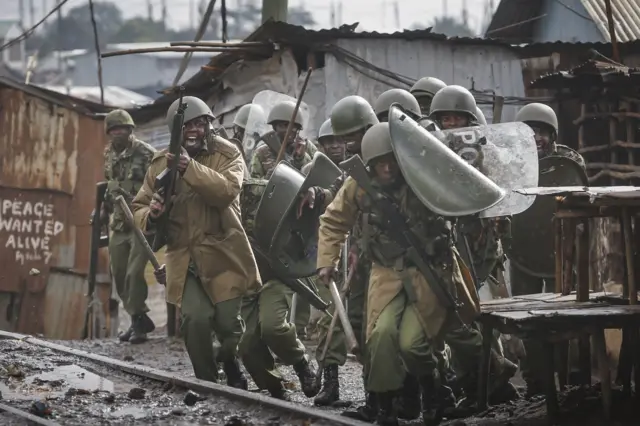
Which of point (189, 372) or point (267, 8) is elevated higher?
point (267, 8)

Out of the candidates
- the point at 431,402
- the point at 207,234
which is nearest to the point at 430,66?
the point at 207,234

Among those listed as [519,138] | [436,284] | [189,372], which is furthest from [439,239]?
[189,372]

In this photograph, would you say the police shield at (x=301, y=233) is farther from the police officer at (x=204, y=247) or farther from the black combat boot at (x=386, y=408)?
the black combat boot at (x=386, y=408)

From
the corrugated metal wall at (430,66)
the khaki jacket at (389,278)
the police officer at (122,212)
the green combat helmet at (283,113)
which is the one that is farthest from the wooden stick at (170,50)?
the khaki jacket at (389,278)

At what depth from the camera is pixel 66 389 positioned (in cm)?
927

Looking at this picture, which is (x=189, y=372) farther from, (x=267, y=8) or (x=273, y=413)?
(x=267, y=8)

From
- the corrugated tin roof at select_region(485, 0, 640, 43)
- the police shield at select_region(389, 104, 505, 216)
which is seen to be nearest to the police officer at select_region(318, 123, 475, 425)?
the police shield at select_region(389, 104, 505, 216)

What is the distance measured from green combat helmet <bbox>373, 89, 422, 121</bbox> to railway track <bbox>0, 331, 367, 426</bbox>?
7.64 ft

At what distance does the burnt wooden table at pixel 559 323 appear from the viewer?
745 centimetres

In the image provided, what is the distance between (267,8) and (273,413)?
11.6 m

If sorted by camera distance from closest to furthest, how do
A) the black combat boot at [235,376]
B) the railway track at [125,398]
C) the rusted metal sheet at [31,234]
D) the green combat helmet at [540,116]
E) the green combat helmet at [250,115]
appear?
the railway track at [125,398]
the black combat boot at [235,376]
the green combat helmet at [540,116]
the green combat helmet at [250,115]
the rusted metal sheet at [31,234]

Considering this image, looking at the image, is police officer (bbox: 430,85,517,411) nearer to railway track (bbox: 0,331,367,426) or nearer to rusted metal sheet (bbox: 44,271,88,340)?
railway track (bbox: 0,331,367,426)

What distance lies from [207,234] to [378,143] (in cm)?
176

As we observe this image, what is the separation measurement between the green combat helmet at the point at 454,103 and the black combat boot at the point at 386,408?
235cm
